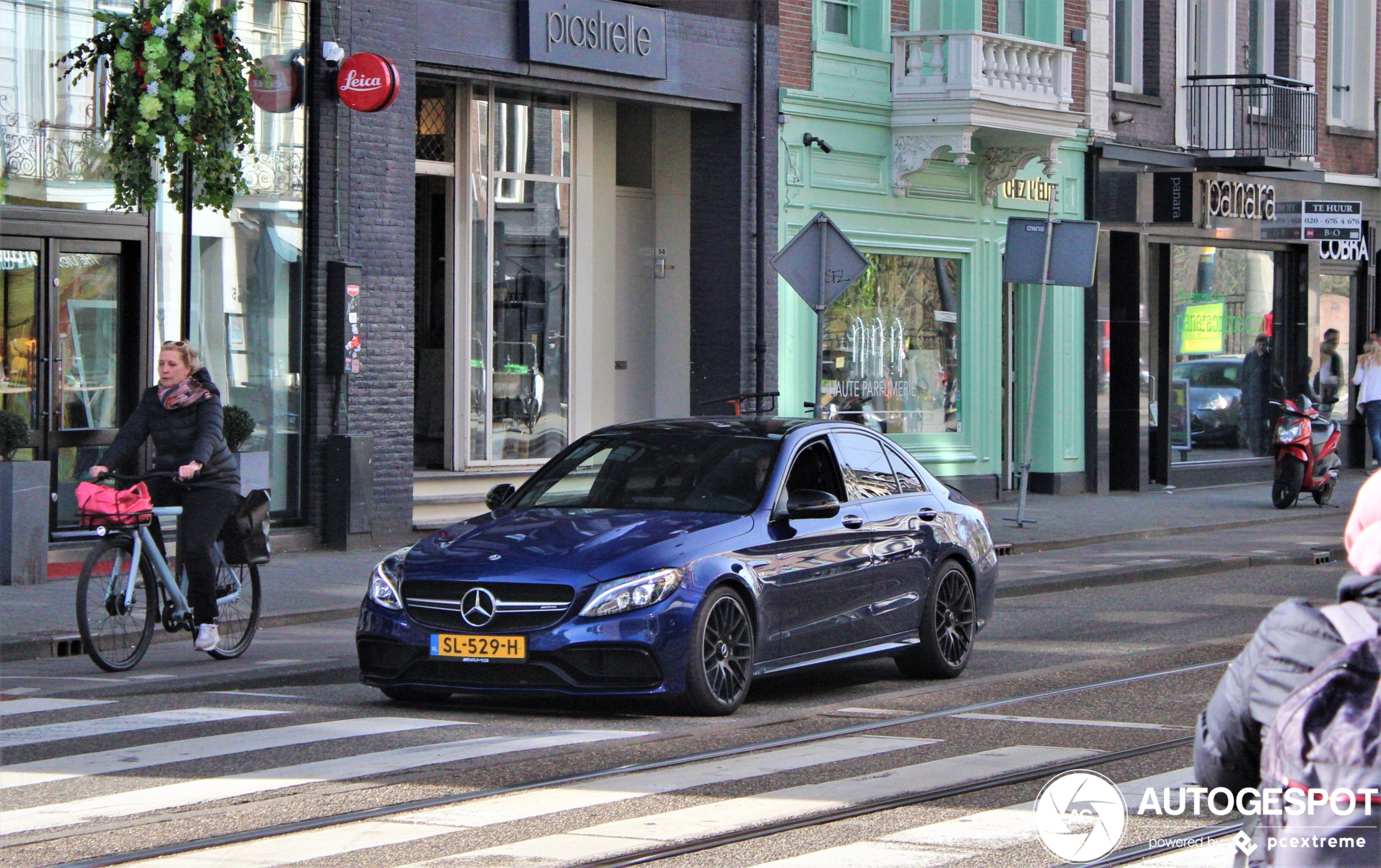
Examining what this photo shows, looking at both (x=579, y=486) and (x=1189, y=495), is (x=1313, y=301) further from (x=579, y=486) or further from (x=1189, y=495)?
(x=579, y=486)

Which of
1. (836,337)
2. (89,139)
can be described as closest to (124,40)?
(89,139)

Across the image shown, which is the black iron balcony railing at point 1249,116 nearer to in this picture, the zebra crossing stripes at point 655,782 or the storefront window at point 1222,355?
the storefront window at point 1222,355

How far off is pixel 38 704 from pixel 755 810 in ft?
14.2

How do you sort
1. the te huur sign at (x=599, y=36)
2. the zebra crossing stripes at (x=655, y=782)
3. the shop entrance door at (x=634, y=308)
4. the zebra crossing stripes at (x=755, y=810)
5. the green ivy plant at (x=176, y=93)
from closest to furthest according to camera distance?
the zebra crossing stripes at (x=755, y=810), the zebra crossing stripes at (x=655, y=782), the green ivy plant at (x=176, y=93), the te huur sign at (x=599, y=36), the shop entrance door at (x=634, y=308)

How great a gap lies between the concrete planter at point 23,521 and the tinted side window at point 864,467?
21.9ft

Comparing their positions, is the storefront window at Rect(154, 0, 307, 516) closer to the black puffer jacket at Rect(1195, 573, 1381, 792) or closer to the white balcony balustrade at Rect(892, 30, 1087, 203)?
the white balcony balustrade at Rect(892, 30, 1087, 203)

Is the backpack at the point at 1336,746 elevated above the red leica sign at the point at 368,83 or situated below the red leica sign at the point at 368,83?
below

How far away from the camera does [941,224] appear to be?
2370 cm

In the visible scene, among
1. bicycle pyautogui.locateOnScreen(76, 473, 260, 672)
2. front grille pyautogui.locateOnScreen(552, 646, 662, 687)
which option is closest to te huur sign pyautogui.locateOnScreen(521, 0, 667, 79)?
bicycle pyautogui.locateOnScreen(76, 473, 260, 672)

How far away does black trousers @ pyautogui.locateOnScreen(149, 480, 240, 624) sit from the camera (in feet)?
35.5

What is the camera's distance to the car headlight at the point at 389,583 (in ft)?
29.4

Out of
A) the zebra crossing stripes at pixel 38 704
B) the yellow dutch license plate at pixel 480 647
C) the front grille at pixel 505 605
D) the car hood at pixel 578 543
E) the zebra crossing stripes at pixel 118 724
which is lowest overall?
the zebra crossing stripes at pixel 38 704

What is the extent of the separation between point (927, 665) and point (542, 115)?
11380 mm

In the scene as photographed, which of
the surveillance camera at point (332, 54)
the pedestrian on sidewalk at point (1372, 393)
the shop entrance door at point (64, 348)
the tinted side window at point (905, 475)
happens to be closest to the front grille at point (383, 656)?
the tinted side window at point (905, 475)
